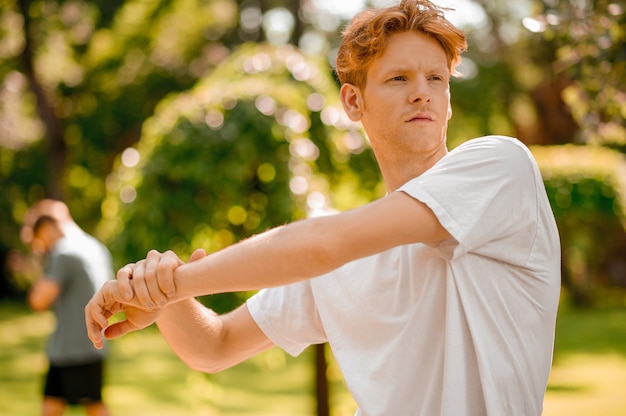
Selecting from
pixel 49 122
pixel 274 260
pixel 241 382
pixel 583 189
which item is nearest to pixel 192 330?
pixel 274 260

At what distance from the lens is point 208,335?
1753mm

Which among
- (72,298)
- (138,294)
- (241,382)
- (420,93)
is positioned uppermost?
(72,298)

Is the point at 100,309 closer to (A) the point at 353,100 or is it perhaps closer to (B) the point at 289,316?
(B) the point at 289,316

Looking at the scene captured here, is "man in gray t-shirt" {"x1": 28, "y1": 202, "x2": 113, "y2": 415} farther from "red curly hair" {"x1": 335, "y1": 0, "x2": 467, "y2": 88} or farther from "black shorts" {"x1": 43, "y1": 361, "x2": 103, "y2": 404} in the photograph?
"red curly hair" {"x1": 335, "y1": 0, "x2": 467, "y2": 88}

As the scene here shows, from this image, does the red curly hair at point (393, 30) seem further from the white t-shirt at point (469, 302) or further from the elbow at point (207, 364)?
the elbow at point (207, 364)

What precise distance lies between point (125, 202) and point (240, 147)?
2.80 feet

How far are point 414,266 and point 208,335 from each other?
1.82ft

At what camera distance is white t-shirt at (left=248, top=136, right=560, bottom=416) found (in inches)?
51.3

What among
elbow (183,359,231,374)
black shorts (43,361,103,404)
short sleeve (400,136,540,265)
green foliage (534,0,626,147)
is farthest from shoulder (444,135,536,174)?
black shorts (43,361,103,404)

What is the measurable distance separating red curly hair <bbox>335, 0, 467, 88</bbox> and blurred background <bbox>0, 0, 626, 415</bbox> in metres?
0.23

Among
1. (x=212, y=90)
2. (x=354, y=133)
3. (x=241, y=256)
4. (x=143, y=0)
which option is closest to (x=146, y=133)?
(x=212, y=90)

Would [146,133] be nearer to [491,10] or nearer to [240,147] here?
[240,147]

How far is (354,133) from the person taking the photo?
5586 millimetres

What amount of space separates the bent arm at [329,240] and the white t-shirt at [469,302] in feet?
0.10
